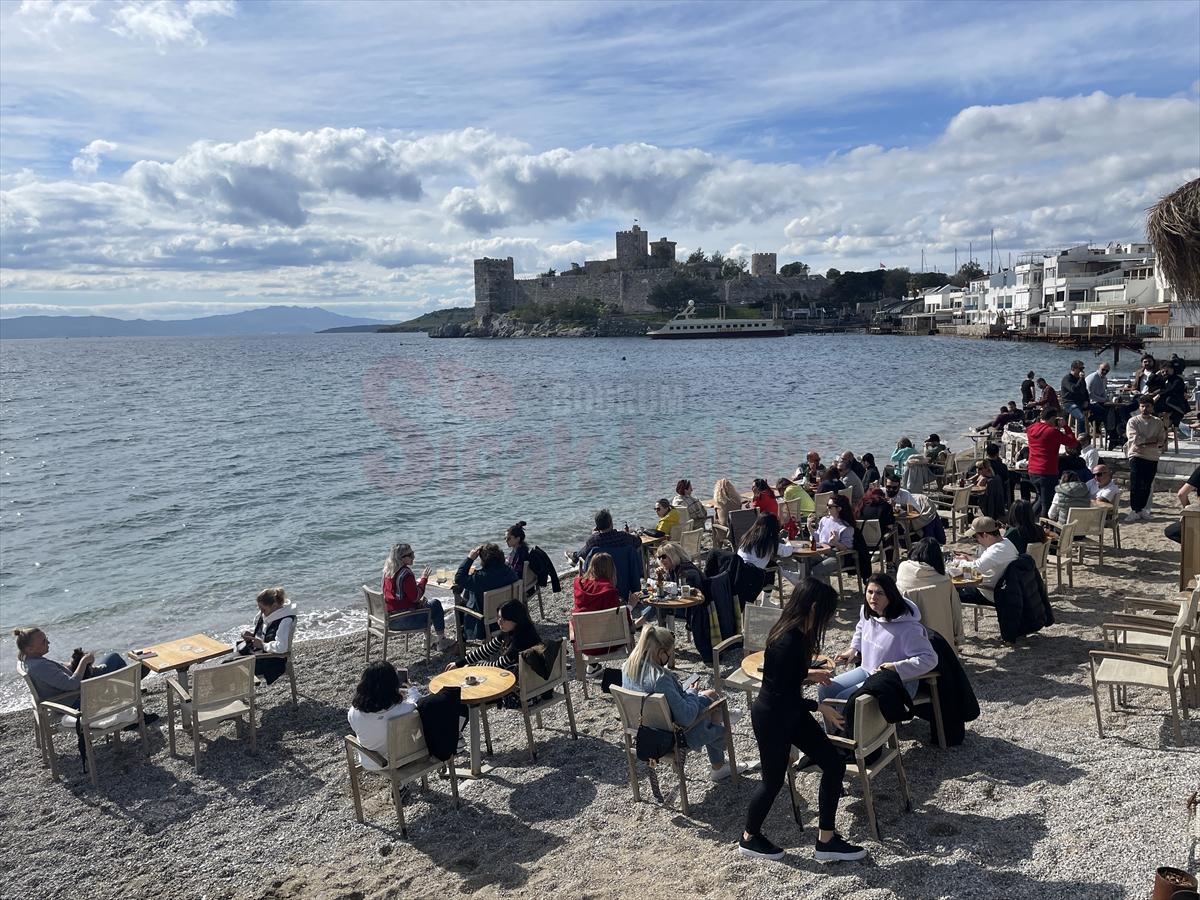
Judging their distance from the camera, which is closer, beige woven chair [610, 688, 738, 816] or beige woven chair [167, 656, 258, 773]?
beige woven chair [610, 688, 738, 816]

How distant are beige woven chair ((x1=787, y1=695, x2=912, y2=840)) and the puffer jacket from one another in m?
6.11

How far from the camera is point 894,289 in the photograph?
150m

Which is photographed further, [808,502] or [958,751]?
[808,502]

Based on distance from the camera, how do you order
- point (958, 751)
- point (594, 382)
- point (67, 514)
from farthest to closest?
point (594, 382) → point (67, 514) → point (958, 751)

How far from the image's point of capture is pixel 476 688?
5969mm

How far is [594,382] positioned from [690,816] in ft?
192

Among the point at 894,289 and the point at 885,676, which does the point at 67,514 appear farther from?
the point at 894,289

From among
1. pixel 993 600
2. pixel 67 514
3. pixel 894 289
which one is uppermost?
pixel 894 289

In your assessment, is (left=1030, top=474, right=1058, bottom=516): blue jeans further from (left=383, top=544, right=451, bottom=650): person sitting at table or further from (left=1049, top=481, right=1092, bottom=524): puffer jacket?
(left=383, top=544, right=451, bottom=650): person sitting at table

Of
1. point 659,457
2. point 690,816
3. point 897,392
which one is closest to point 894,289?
point 897,392

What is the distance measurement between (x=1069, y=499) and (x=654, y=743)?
717cm

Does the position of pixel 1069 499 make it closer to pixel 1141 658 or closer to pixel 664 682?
pixel 1141 658

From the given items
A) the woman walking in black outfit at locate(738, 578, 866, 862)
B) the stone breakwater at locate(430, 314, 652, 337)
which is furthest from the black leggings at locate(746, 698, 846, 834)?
the stone breakwater at locate(430, 314, 652, 337)

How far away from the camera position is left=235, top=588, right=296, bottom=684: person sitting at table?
742cm
